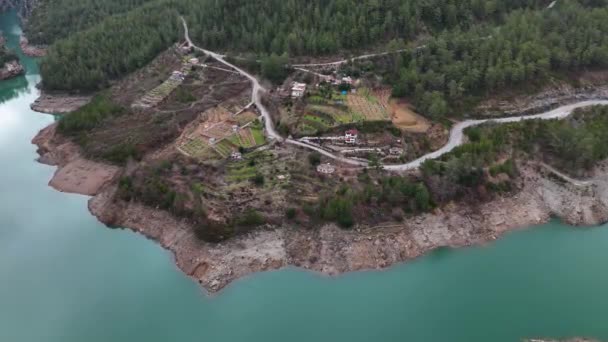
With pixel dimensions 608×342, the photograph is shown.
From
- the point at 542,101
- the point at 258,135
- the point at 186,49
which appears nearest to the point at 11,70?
the point at 186,49

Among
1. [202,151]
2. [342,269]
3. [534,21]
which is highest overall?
[534,21]

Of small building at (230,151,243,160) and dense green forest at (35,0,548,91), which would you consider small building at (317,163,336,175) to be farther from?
dense green forest at (35,0,548,91)

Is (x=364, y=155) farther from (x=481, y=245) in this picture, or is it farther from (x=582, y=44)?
(x=582, y=44)

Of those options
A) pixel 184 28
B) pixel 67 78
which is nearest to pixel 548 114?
pixel 184 28

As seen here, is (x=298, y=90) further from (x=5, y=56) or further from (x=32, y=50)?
(x=32, y=50)

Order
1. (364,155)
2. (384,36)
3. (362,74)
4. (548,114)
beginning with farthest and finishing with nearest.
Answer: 1. (384,36)
2. (362,74)
3. (548,114)
4. (364,155)

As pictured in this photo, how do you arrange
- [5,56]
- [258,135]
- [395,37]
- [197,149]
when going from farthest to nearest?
[5,56], [395,37], [258,135], [197,149]
